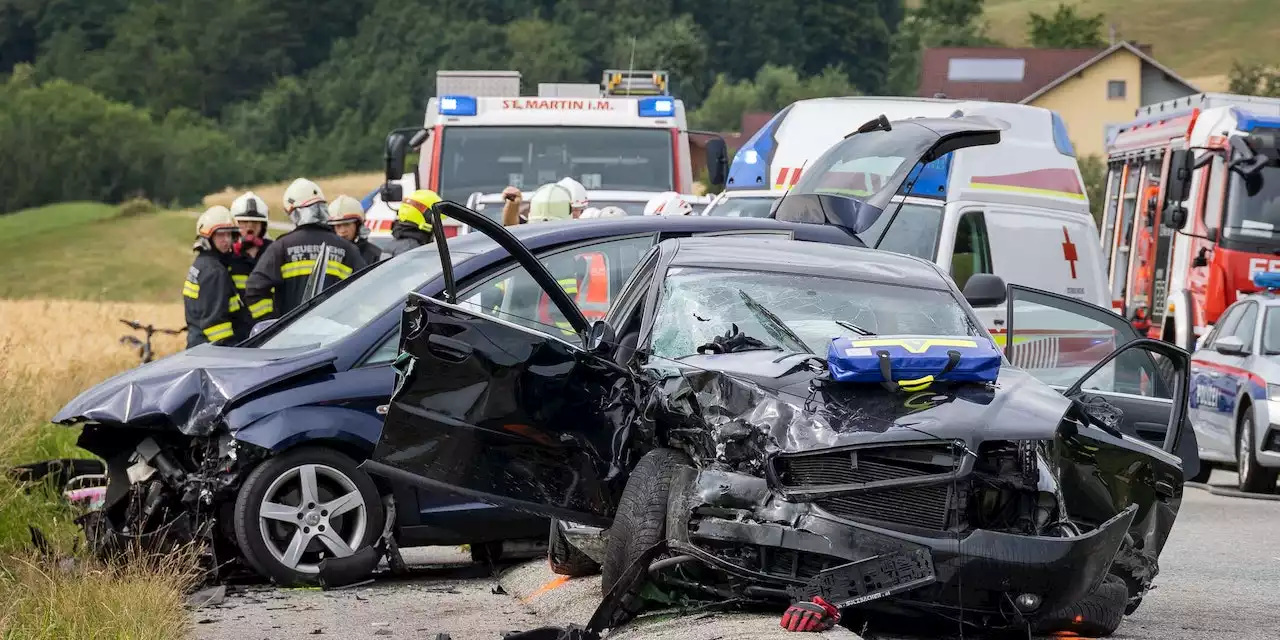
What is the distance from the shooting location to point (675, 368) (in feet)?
23.8

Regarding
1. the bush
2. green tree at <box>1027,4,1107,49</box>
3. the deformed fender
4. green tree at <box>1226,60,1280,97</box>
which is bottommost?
the bush

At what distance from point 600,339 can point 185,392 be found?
7.52 feet

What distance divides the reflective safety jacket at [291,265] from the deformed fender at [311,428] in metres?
3.27

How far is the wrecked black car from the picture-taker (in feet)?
21.4

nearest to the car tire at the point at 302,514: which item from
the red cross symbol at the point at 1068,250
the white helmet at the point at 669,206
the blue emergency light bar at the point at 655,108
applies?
the white helmet at the point at 669,206

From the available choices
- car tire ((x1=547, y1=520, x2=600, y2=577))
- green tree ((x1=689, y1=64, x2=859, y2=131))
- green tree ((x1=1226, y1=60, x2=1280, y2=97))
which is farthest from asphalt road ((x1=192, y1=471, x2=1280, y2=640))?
green tree ((x1=689, y1=64, x2=859, y2=131))

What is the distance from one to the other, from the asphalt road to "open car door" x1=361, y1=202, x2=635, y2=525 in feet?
2.08

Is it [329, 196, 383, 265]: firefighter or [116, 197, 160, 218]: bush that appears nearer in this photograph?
[329, 196, 383, 265]: firefighter

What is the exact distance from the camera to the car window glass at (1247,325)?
15.1 m

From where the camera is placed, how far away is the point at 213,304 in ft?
40.6

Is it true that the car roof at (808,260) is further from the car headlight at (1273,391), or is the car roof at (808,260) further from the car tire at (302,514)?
the car headlight at (1273,391)

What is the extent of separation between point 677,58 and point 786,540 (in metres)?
89.5

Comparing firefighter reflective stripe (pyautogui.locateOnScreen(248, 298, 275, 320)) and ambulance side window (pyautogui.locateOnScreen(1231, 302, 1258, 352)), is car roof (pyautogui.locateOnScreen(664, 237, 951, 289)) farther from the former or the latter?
ambulance side window (pyautogui.locateOnScreen(1231, 302, 1258, 352))

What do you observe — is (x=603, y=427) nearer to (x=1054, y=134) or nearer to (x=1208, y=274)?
(x=1054, y=134)
